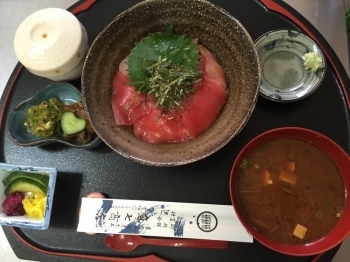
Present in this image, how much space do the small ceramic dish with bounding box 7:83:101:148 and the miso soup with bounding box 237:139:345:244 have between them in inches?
26.3

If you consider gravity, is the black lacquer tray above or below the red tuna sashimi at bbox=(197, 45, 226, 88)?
below

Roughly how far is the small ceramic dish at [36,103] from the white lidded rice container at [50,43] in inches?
4.0

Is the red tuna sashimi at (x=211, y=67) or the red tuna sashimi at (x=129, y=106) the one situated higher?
the red tuna sashimi at (x=211, y=67)

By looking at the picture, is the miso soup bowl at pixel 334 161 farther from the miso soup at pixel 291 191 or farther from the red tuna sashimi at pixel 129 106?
the red tuna sashimi at pixel 129 106

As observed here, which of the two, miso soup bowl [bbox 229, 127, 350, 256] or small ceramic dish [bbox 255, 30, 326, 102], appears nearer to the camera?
miso soup bowl [bbox 229, 127, 350, 256]

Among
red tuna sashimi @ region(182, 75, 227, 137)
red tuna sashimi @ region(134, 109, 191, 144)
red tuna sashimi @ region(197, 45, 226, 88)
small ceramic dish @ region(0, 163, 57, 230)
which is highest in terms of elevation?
red tuna sashimi @ region(197, 45, 226, 88)

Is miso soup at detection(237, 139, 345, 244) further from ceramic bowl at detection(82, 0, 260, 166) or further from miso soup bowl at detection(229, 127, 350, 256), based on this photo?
ceramic bowl at detection(82, 0, 260, 166)

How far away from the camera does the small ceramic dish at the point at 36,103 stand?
58.9 inches

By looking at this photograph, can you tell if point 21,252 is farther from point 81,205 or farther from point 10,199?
point 81,205

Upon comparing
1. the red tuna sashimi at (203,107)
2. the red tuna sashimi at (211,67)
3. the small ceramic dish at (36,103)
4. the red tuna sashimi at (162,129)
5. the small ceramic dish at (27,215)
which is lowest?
the small ceramic dish at (27,215)

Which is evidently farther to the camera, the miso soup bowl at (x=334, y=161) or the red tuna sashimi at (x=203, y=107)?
the red tuna sashimi at (x=203, y=107)

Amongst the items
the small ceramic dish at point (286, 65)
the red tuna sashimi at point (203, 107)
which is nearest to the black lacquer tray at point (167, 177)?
the small ceramic dish at point (286, 65)

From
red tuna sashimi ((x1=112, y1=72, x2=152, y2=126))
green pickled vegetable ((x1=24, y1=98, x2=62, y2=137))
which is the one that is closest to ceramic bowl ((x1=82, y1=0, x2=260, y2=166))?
red tuna sashimi ((x1=112, y1=72, x2=152, y2=126))

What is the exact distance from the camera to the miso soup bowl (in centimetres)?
126
